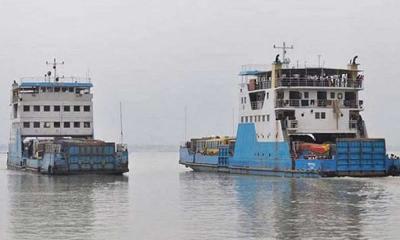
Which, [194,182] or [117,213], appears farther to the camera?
[194,182]

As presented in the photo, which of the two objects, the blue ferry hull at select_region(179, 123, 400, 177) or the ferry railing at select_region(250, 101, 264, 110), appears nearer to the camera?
the blue ferry hull at select_region(179, 123, 400, 177)

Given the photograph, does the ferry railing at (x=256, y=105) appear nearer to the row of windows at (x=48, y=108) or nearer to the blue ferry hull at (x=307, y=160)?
the blue ferry hull at (x=307, y=160)

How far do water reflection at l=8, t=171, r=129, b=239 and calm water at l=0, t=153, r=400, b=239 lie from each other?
0.12 ft

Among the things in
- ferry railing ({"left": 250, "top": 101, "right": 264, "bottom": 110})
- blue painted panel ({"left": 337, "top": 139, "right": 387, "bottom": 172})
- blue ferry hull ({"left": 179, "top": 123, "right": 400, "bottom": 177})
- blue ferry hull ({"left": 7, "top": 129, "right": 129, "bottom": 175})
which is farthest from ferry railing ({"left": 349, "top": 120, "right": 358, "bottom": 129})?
blue ferry hull ({"left": 7, "top": 129, "right": 129, "bottom": 175})

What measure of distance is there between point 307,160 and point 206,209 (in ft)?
56.4

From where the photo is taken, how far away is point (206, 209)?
38281 millimetres

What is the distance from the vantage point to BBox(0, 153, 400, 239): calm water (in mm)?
30719

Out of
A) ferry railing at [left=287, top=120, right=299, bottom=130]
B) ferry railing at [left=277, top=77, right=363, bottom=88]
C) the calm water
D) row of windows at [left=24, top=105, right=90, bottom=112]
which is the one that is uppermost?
ferry railing at [left=277, top=77, right=363, bottom=88]

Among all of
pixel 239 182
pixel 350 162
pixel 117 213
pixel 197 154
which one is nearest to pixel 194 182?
pixel 239 182

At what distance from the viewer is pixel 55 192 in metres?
48.4

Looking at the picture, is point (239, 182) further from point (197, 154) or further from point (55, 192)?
point (197, 154)

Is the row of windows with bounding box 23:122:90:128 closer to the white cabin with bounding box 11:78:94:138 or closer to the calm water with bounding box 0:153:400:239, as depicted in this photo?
the white cabin with bounding box 11:78:94:138

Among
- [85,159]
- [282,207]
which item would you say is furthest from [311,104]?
[282,207]

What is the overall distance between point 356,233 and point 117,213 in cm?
1131
